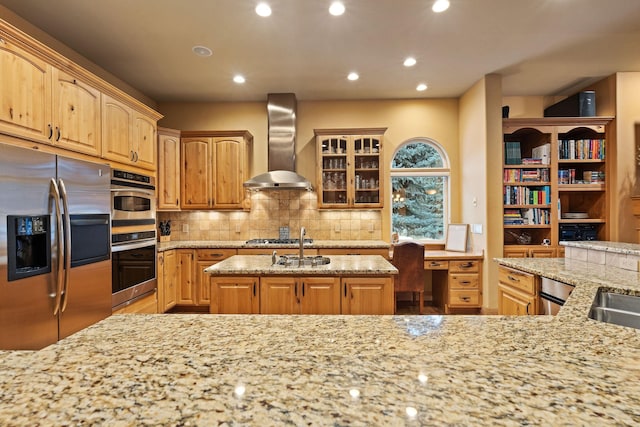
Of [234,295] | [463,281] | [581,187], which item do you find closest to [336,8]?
[234,295]

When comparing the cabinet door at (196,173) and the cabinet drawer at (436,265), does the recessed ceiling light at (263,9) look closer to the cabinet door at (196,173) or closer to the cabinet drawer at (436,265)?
the cabinet door at (196,173)

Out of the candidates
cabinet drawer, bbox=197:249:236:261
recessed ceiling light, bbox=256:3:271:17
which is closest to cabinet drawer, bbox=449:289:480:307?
cabinet drawer, bbox=197:249:236:261

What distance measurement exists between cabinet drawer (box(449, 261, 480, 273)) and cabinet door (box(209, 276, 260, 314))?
276 cm

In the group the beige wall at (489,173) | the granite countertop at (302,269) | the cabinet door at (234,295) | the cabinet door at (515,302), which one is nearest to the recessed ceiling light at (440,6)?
the beige wall at (489,173)

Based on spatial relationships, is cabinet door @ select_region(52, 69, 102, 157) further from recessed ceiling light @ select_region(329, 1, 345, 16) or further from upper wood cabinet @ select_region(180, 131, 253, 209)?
recessed ceiling light @ select_region(329, 1, 345, 16)

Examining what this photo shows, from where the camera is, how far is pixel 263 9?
249 centimetres

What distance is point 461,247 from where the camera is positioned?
14.1 feet

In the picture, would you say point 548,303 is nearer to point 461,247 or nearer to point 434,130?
point 461,247

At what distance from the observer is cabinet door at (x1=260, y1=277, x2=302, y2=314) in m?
2.35

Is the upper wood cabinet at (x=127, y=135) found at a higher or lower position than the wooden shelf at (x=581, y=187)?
higher

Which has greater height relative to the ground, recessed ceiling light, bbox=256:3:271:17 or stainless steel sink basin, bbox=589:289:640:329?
recessed ceiling light, bbox=256:3:271:17

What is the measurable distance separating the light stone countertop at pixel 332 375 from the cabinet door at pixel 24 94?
178cm

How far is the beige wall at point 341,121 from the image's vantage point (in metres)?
4.63

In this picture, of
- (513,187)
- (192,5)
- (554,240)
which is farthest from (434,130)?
(192,5)
